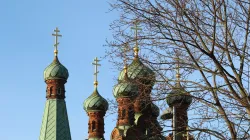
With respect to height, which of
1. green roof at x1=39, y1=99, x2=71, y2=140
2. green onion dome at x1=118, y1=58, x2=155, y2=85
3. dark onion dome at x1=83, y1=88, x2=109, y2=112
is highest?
dark onion dome at x1=83, y1=88, x2=109, y2=112

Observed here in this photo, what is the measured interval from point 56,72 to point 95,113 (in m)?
2.48

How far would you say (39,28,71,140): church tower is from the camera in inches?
1281

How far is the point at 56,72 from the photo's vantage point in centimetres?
3291

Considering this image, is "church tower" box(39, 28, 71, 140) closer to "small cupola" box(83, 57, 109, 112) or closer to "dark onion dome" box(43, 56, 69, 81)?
"dark onion dome" box(43, 56, 69, 81)

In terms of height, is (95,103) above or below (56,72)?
below

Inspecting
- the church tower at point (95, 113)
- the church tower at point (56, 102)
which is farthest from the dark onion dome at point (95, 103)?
the church tower at point (56, 102)

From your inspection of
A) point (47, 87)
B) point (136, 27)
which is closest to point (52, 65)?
point (47, 87)

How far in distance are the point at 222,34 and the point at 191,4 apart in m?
0.53

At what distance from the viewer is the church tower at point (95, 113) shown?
32938 mm

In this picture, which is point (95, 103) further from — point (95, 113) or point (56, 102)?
point (56, 102)

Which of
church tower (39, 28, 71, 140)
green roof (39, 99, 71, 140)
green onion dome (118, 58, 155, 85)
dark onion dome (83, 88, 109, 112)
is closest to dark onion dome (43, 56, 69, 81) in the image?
church tower (39, 28, 71, 140)

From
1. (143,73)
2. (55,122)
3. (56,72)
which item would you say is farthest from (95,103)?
(143,73)

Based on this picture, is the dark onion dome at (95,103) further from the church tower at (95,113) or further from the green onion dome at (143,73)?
the green onion dome at (143,73)

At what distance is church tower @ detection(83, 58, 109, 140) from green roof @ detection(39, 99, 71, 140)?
1044 mm
